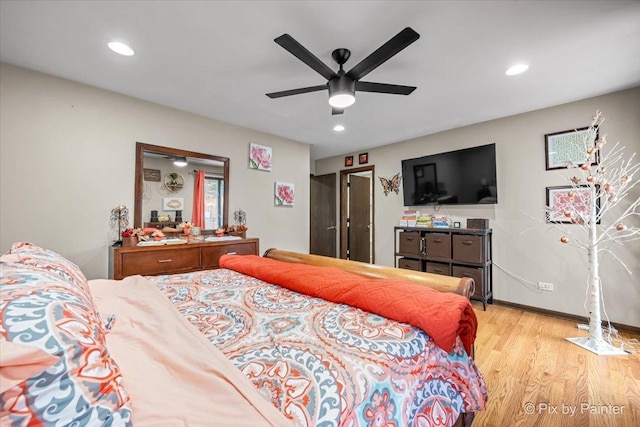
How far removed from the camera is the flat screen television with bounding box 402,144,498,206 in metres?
3.44

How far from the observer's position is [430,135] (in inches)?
162

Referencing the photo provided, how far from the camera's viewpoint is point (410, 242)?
3.92 m

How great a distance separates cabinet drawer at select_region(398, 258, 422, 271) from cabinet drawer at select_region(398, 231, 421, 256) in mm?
120

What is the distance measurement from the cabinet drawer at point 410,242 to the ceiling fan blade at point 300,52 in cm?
268

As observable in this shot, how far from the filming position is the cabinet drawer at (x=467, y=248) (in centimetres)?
328

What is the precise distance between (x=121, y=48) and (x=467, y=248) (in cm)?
403

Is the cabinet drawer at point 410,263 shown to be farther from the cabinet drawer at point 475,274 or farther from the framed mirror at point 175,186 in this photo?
the framed mirror at point 175,186

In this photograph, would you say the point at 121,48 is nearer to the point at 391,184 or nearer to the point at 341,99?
the point at 341,99

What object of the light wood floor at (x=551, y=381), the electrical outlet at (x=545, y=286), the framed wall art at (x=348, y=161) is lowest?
the light wood floor at (x=551, y=381)

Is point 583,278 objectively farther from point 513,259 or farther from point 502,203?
point 502,203

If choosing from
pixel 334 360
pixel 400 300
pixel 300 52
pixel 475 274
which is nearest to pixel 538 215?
pixel 475 274

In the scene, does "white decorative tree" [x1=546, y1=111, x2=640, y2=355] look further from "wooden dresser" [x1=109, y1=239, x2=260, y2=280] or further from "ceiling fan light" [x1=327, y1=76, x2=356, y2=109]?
"wooden dresser" [x1=109, y1=239, x2=260, y2=280]

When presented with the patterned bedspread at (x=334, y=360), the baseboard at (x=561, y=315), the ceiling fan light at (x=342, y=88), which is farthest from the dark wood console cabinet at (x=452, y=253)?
the ceiling fan light at (x=342, y=88)

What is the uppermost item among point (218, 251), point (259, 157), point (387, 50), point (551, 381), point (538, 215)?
point (387, 50)
